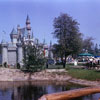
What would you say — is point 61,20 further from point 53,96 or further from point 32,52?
point 53,96

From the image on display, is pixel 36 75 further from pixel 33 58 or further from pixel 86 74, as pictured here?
pixel 86 74

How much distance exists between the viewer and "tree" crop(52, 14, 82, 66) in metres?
39.6

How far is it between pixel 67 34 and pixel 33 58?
8.26 meters

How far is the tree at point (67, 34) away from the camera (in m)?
39.6

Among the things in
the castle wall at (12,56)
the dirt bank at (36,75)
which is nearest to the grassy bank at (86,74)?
the dirt bank at (36,75)

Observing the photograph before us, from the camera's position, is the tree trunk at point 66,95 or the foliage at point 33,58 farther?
the foliage at point 33,58

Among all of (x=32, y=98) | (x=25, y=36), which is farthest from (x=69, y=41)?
(x=25, y=36)

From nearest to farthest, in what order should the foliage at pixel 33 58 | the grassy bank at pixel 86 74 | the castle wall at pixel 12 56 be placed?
the grassy bank at pixel 86 74 < the foliage at pixel 33 58 < the castle wall at pixel 12 56

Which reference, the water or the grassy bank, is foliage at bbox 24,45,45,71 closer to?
the grassy bank

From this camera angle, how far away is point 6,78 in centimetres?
3366

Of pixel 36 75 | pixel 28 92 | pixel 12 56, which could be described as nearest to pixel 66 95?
pixel 28 92

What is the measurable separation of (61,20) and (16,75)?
40.3 ft

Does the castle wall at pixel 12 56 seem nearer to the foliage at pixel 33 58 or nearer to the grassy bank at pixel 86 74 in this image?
the foliage at pixel 33 58

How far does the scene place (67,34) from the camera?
40.5 meters
